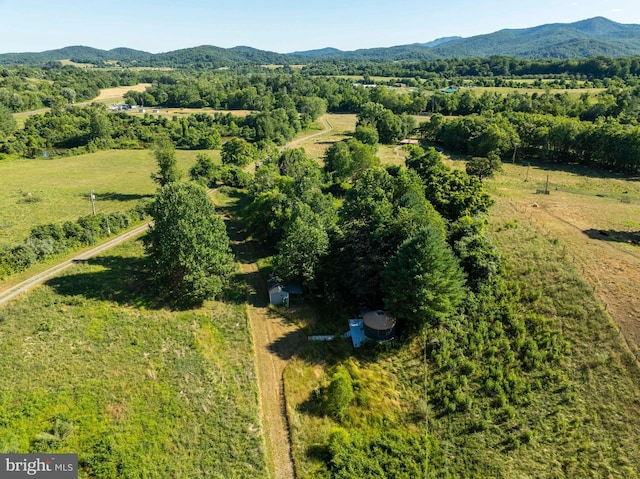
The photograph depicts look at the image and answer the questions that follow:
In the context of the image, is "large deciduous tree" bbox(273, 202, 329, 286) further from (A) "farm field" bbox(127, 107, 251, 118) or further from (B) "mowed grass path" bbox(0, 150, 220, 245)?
(A) "farm field" bbox(127, 107, 251, 118)

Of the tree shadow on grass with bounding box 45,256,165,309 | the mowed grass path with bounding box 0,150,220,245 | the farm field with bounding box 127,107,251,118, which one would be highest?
the farm field with bounding box 127,107,251,118

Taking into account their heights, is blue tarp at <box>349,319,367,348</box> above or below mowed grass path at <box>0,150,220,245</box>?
below

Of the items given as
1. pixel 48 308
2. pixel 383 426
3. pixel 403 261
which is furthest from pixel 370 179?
pixel 48 308

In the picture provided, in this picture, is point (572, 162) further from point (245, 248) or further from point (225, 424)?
point (225, 424)

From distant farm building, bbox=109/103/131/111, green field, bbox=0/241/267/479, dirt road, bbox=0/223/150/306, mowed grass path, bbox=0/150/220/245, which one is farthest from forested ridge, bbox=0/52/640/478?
distant farm building, bbox=109/103/131/111

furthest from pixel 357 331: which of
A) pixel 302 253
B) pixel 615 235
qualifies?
pixel 615 235

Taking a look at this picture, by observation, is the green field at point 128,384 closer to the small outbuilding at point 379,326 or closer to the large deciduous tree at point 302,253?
the large deciduous tree at point 302,253
